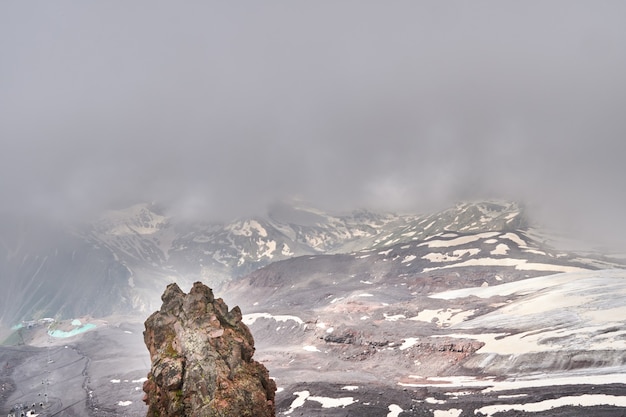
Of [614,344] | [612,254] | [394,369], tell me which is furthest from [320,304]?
[612,254]

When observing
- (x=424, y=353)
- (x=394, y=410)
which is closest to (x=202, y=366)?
(x=394, y=410)

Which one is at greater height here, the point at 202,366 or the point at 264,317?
the point at 202,366

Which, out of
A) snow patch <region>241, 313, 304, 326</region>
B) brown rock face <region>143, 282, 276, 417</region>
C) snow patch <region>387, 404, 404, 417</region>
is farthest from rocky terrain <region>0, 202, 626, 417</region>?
brown rock face <region>143, 282, 276, 417</region>

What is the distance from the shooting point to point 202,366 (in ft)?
60.7

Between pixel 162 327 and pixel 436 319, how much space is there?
91754mm

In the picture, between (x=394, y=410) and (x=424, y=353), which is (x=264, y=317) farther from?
(x=394, y=410)

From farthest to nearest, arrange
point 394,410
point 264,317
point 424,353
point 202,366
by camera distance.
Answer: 1. point 264,317
2. point 424,353
3. point 394,410
4. point 202,366

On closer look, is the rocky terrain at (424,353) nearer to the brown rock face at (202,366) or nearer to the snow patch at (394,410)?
the snow patch at (394,410)

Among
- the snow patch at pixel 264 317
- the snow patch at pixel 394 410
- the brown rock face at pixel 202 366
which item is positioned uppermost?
the brown rock face at pixel 202 366

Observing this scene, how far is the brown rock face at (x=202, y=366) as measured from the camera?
1750 centimetres

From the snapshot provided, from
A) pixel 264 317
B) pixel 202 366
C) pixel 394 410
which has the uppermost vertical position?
pixel 202 366

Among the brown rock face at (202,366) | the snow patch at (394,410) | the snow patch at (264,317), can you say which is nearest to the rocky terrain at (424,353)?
A: the snow patch at (394,410)

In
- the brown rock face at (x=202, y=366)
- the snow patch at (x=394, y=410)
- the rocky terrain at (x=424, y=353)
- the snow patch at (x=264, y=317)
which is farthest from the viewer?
the snow patch at (x=264, y=317)

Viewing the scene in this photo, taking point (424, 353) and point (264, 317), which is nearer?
point (424, 353)
